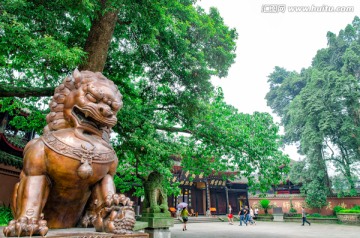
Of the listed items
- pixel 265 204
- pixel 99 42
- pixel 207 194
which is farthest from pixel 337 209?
pixel 99 42

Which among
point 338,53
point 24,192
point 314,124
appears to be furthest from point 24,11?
point 338,53

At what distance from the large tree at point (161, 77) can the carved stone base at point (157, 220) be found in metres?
1.41

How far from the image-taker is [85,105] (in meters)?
1.88

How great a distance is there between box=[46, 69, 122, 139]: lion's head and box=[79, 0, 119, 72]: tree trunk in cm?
293

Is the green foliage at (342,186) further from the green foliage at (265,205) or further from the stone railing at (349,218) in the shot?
the green foliage at (265,205)

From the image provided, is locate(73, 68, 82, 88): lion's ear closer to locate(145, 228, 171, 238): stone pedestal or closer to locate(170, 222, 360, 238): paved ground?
locate(145, 228, 171, 238): stone pedestal

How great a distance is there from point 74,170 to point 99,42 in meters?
3.81

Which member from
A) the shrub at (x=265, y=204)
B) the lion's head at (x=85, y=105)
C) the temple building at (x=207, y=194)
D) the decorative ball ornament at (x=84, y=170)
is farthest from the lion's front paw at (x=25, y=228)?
the shrub at (x=265, y=204)

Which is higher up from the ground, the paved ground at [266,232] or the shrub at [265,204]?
the shrub at [265,204]

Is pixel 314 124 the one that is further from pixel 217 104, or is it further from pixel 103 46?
pixel 103 46

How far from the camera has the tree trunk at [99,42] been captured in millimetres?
4863

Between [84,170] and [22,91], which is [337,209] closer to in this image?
[22,91]

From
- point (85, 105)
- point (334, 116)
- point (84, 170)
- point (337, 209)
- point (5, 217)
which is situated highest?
point (334, 116)

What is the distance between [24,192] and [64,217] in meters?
0.40
